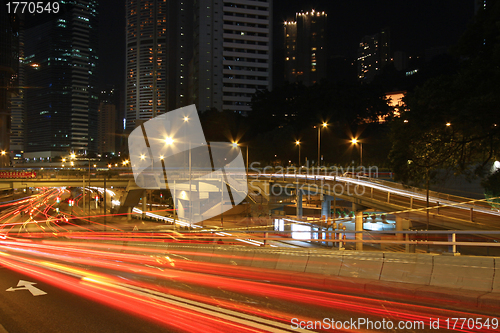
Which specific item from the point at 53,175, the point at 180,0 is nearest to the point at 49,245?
the point at 53,175

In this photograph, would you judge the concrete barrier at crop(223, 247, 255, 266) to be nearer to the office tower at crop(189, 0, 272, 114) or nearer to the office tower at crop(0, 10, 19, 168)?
the office tower at crop(0, 10, 19, 168)

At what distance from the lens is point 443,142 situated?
17.8 metres

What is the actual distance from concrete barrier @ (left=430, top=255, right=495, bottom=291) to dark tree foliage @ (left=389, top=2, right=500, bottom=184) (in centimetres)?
929

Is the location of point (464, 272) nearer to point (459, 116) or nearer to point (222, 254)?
point (222, 254)

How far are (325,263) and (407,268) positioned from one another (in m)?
2.28

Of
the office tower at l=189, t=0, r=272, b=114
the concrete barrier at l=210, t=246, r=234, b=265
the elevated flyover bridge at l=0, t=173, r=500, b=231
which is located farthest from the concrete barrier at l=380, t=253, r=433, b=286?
the office tower at l=189, t=0, r=272, b=114

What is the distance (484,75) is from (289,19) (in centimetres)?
18964

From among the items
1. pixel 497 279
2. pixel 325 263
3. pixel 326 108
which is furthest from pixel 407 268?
pixel 326 108

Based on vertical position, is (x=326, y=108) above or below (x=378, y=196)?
above

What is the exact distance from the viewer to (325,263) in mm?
10047

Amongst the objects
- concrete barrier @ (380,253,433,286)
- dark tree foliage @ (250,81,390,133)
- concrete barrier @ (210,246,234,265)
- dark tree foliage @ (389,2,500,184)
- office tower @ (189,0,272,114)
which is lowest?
concrete barrier @ (210,246,234,265)

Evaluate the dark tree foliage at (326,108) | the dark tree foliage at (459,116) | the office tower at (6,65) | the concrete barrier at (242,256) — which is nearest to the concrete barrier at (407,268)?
the concrete barrier at (242,256)

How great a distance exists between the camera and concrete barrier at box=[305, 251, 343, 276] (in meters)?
9.73

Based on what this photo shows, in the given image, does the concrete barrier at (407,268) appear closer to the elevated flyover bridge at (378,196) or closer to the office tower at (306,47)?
the elevated flyover bridge at (378,196)
